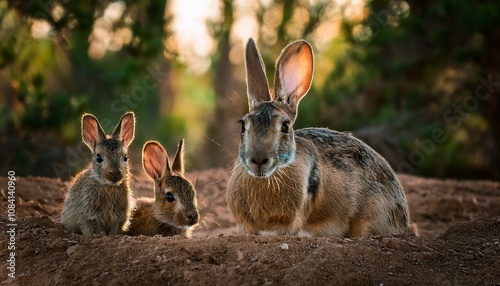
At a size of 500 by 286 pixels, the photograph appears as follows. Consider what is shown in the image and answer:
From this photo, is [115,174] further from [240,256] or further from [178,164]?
[240,256]

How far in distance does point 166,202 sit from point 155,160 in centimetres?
46

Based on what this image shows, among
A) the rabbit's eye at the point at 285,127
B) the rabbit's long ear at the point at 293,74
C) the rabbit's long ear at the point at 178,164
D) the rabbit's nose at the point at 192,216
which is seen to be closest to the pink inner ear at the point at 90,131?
the rabbit's long ear at the point at 178,164

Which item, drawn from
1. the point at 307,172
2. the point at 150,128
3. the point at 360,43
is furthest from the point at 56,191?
the point at 360,43

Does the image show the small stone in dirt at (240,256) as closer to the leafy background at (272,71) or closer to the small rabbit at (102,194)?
the small rabbit at (102,194)

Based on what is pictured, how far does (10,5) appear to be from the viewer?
12164 millimetres

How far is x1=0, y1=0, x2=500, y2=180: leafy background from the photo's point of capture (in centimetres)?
1225

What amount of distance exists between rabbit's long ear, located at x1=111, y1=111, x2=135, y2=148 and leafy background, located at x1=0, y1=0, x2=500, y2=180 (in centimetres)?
314

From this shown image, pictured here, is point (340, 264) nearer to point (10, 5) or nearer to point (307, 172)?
point (307, 172)

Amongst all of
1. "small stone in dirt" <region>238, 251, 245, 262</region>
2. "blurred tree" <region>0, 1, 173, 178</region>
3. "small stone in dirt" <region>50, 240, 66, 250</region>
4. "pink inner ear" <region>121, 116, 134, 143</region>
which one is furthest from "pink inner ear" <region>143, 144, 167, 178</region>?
"blurred tree" <region>0, 1, 173, 178</region>

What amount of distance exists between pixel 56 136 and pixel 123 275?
711 cm

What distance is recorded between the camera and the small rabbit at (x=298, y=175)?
6.67 meters

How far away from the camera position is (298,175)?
682cm

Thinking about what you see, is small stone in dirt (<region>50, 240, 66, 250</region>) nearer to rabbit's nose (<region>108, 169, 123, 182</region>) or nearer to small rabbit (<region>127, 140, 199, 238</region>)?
rabbit's nose (<region>108, 169, 123, 182</region>)

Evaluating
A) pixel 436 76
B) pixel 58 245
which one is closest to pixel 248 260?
pixel 58 245
